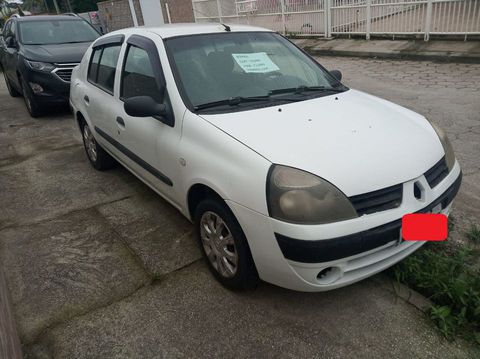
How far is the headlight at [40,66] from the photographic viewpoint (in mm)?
6426

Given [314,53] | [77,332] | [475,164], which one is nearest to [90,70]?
[77,332]

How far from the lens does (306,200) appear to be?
6.27 feet

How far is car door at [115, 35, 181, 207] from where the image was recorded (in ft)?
8.76

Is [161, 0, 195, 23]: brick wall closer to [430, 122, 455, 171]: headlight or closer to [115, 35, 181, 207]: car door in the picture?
[115, 35, 181, 207]: car door

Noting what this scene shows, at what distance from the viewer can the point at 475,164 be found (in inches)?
150

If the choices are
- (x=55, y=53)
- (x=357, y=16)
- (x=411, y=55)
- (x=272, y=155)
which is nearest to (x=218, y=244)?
(x=272, y=155)

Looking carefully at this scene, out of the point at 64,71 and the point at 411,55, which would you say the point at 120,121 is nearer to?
the point at 64,71

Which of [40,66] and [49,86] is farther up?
[40,66]

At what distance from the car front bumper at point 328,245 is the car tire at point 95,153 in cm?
276

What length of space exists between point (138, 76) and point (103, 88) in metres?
0.82

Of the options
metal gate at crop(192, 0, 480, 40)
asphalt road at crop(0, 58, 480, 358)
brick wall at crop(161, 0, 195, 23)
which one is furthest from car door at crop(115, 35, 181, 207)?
brick wall at crop(161, 0, 195, 23)

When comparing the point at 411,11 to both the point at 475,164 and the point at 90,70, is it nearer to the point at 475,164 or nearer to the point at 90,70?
the point at 475,164

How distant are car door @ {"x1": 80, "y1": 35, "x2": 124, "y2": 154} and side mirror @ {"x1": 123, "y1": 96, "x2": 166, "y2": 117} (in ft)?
3.05

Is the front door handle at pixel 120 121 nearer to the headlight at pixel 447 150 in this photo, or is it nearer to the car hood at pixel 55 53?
the headlight at pixel 447 150
